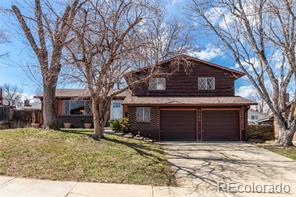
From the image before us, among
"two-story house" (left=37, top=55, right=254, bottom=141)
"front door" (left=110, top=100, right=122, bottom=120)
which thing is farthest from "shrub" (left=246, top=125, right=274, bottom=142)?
"front door" (left=110, top=100, right=122, bottom=120)

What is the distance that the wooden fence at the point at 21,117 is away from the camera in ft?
76.7

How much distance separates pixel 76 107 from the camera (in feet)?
87.0

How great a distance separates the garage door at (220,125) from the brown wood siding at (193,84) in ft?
5.39

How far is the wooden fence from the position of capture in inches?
921

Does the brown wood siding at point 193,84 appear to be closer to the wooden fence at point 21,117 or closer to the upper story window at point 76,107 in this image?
the upper story window at point 76,107

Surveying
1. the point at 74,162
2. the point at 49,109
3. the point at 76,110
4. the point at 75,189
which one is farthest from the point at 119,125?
the point at 75,189

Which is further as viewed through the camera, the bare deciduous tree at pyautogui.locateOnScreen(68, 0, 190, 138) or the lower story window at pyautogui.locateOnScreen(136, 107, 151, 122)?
the lower story window at pyautogui.locateOnScreen(136, 107, 151, 122)

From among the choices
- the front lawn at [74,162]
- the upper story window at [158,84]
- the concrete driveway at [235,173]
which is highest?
the upper story window at [158,84]

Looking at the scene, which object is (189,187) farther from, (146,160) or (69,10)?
(69,10)

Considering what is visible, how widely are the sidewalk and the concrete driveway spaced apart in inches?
33.8

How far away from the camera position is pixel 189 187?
838 cm

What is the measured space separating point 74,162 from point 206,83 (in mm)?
16393

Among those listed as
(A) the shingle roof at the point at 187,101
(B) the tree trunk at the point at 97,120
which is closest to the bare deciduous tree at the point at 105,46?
(B) the tree trunk at the point at 97,120

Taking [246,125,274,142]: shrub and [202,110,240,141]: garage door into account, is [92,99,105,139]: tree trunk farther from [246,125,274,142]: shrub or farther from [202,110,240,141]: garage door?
[246,125,274,142]: shrub
